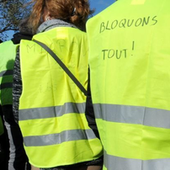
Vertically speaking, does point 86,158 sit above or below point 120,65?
below

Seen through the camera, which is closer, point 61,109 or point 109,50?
point 109,50

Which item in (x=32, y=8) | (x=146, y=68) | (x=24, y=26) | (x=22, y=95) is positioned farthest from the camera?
(x=24, y=26)

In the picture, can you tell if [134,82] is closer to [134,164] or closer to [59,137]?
[134,164]

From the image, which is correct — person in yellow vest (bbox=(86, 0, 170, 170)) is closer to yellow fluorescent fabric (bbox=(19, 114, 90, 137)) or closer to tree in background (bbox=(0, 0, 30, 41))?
yellow fluorescent fabric (bbox=(19, 114, 90, 137))

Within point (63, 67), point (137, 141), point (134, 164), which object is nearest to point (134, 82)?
point (137, 141)

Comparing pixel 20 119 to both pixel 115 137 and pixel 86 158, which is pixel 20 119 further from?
pixel 115 137

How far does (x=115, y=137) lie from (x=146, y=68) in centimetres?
35

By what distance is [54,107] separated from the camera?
70.8 inches

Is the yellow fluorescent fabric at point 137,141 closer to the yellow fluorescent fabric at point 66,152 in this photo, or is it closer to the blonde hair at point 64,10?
the yellow fluorescent fabric at point 66,152

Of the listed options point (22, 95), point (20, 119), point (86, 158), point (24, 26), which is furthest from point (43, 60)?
point (24, 26)

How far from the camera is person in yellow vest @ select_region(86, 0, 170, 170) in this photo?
114cm

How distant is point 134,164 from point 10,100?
234cm

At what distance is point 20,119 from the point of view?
1.82m

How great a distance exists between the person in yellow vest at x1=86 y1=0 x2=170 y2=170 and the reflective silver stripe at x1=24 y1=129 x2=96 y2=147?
39 centimetres
